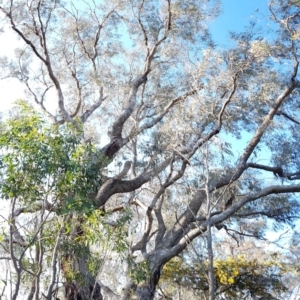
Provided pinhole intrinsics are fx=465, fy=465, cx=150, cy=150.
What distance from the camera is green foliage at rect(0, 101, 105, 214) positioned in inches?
178

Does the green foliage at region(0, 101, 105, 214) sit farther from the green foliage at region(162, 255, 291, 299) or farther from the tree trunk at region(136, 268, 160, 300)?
the green foliage at region(162, 255, 291, 299)

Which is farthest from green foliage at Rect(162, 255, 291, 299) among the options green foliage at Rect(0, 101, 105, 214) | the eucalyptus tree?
green foliage at Rect(0, 101, 105, 214)

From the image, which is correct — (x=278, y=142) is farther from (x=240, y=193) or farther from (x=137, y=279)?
(x=137, y=279)

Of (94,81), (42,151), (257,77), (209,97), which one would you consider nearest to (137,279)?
(42,151)

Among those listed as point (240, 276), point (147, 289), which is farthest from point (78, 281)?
point (240, 276)

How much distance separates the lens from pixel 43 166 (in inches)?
179

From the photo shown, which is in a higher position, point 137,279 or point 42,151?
point 42,151

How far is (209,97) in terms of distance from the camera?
833 cm

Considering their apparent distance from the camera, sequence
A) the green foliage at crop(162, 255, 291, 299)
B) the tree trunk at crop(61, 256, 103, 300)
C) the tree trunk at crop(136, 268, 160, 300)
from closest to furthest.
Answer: the tree trunk at crop(61, 256, 103, 300) < the tree trunk at crop(136, 268, 160, 300) < the green foliage at crop(162, 255, 291, 299)

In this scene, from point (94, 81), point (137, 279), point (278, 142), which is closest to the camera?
point (137, 279)

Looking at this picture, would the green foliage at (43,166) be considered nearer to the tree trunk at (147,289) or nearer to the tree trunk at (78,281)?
the tree trunk at (78,281)

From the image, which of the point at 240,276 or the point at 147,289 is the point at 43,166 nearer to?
the point at 147,289

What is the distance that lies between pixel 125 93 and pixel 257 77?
3.24m

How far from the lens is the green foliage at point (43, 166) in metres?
4.53
